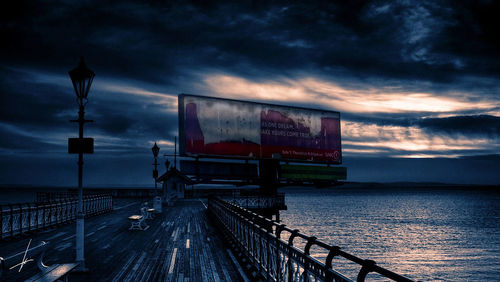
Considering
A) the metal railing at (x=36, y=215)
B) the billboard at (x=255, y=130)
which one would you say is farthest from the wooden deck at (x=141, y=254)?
the billboard at (x=255, y=130)

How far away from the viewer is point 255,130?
38.9m

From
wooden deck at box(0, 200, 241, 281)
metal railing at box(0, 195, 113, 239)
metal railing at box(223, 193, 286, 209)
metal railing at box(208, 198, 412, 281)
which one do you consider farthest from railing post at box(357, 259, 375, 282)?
metal railing at box(223, 193, 286, 209)

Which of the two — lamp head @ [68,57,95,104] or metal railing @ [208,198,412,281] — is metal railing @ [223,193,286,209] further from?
lamp head @ [68,57,95,104]

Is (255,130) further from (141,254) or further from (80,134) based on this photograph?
(80,134)

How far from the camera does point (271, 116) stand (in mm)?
40188

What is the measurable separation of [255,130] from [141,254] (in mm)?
26111

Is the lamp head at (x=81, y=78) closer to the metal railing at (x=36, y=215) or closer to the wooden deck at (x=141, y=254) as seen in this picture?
the wooden deck at (x=141, y=254)

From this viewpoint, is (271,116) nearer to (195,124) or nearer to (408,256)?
(195,124)

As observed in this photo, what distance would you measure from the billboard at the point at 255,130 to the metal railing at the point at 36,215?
36.1ft

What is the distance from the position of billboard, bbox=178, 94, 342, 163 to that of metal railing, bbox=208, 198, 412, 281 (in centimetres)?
2126

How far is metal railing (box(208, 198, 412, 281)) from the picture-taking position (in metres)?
4.80

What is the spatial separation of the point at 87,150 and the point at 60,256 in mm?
4614

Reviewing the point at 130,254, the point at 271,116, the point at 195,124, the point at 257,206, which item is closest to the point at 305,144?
the point at 271,116

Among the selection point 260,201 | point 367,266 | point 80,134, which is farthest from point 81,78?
point 260,201
